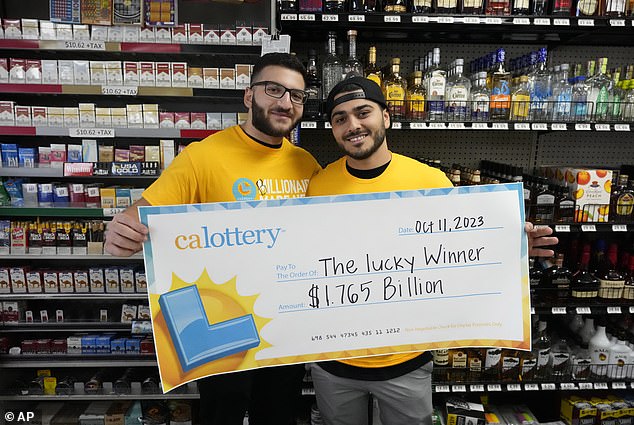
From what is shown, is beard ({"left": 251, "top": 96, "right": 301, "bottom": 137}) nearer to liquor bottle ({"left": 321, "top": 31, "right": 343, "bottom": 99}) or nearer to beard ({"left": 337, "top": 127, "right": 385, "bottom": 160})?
beard ({"left": 337, "top": 127, "right": 385, "bottom": 160})

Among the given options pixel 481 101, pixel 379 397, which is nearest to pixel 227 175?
pixel 379 397

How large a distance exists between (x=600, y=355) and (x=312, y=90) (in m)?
2.60

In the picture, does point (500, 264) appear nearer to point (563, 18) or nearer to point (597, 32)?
point (563, 18)

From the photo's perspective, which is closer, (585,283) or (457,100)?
(457,100)

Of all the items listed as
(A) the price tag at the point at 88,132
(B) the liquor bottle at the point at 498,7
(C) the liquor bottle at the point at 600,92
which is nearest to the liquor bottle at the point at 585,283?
(C) the liquor bottle at the point at 600,92

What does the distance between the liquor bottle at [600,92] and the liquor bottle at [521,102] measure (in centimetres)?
43

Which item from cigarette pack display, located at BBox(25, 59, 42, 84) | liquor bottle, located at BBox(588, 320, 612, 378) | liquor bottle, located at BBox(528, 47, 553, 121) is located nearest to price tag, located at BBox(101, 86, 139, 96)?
cigarette pack display, located at BBox(25, 59, 42, 84)

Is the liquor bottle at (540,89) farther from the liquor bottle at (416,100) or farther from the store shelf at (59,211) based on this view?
the store shelf at (59,211)

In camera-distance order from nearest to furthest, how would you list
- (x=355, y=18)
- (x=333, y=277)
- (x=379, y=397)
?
(x=333, y=277), (x=379, y=397), (x=355, y=18)

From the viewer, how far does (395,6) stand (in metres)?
2.38

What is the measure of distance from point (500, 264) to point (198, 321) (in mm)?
1135

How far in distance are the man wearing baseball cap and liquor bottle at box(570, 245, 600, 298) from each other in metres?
1.36

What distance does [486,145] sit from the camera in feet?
10.2

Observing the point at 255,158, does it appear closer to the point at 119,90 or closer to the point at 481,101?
the point at 119,90
